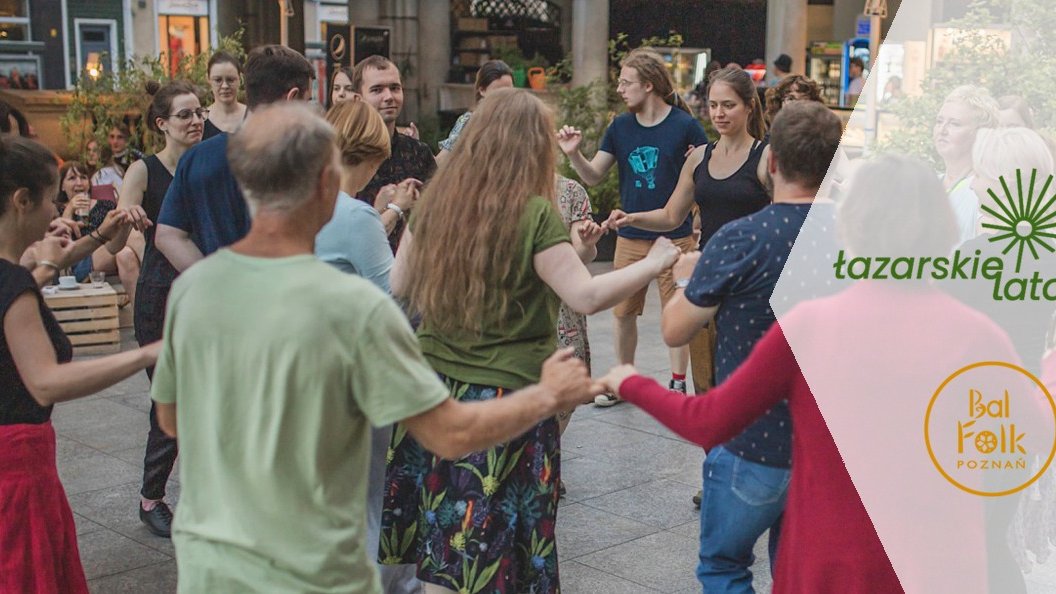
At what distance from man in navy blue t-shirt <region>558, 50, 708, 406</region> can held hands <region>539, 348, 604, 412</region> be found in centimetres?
404

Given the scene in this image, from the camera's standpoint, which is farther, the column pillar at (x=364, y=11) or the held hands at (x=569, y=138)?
the column pillar at (x=364, y=11)

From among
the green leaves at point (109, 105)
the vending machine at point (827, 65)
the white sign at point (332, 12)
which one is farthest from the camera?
the white sign at point (332, 12)

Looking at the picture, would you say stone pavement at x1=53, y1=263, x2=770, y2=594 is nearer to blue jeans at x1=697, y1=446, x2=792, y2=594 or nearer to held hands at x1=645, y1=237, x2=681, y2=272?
blue jeans at x1=697, y1=446, x2=792, y2=594

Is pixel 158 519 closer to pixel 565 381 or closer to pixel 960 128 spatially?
pixel 565 381

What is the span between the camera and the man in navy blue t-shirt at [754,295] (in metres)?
3.24

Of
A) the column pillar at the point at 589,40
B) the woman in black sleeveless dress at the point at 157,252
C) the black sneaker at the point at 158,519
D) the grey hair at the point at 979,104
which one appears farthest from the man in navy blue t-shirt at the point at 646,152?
the column pillar at the point at 589,40

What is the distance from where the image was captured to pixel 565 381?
2.57 m

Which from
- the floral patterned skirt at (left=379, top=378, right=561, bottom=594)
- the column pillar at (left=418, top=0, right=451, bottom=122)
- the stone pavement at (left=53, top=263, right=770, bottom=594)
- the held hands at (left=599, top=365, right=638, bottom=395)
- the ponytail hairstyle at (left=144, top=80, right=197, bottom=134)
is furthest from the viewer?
the column pillar at (left=418, top=0, right=451, bottom=122)

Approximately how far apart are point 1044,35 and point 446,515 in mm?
4705

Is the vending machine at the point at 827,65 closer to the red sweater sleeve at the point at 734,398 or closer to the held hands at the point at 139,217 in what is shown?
the held hands at the point at 139,217

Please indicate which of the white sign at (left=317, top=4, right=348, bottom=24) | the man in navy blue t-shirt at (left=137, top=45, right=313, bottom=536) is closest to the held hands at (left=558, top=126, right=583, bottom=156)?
the man in navy blue t-shirt at (left=137, top=45, right=313, bottom=536)

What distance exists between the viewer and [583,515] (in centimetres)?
540

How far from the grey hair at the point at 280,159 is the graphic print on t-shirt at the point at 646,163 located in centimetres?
466

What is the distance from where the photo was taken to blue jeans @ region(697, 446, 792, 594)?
3.27 meters
